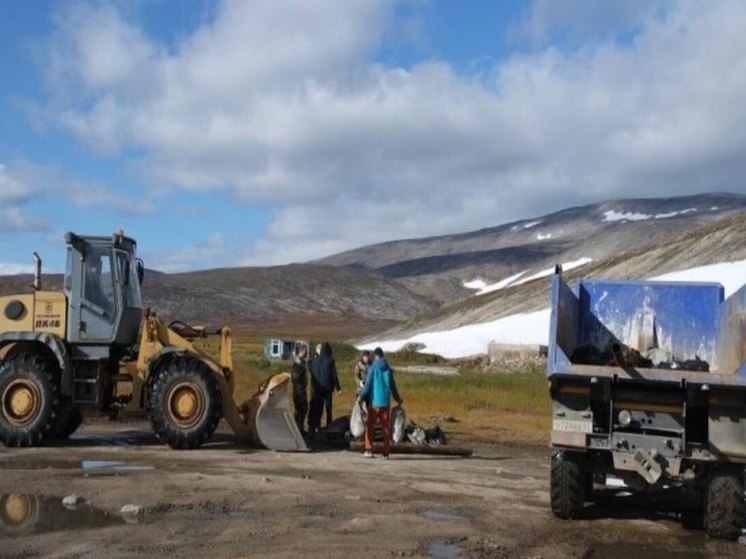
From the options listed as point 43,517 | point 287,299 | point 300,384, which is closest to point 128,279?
point 300,384

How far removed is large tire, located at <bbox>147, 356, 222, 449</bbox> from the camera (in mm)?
14852

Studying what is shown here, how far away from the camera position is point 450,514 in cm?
1027

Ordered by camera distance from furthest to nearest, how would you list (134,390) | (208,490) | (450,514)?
(134,390), (208,490), (450,514)

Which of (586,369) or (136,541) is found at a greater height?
(586,369)

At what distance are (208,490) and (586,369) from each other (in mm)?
4471

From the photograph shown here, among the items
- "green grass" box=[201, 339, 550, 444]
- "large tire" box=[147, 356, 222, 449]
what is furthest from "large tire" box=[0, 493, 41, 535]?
"green grass" box=[201, 339, 550, 444]

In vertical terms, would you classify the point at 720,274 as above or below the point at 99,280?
above

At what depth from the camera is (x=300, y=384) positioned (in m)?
17.2

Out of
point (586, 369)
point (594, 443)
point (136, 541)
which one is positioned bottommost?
point (136, 541)

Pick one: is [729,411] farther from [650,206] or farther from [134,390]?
[650,206]

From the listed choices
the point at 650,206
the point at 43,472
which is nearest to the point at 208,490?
the point at 43,472

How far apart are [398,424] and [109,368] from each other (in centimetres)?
468

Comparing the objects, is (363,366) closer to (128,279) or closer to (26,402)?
(128,279)

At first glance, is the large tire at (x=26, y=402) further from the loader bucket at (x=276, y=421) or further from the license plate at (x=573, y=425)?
the license plate at (x=573, y=425)
